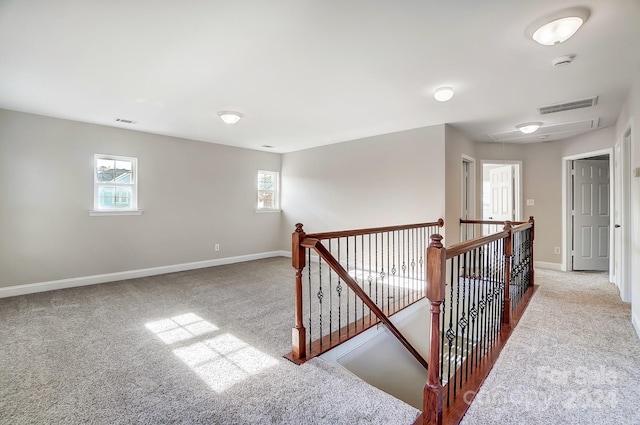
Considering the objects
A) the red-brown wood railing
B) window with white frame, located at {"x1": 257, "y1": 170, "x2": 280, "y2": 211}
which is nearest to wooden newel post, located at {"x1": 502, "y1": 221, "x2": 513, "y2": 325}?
the red-brown wood railing

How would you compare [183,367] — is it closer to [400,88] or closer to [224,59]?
[224,59]

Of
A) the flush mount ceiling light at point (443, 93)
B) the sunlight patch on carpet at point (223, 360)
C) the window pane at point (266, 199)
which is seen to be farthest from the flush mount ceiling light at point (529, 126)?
the window pane at point (266, 199)

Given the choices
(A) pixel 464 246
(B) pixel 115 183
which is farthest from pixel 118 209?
(A) pixel 464 246

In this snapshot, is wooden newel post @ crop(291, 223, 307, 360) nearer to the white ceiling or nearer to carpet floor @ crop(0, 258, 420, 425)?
carpet floor @ crop(0, 258, 420, 425)

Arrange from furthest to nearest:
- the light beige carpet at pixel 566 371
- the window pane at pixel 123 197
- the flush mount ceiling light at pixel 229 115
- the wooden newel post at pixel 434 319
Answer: the window pane at pixel 123 197 → the flush mount ceiling light at pixel 229 115 → the light beige carpet at pixel 566 371 → the wooden newel post at pixel 434 319

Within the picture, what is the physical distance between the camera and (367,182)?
546cm

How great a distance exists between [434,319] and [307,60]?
7.24 feet

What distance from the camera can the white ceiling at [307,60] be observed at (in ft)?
6.36

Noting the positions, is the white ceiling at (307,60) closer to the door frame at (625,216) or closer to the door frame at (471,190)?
the door frame at (625,216)

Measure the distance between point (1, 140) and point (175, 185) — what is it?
2.19 m

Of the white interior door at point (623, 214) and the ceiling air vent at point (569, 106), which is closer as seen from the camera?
the ceiling air vent at point (569, 106)

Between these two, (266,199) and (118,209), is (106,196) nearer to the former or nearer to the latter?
(118,209)

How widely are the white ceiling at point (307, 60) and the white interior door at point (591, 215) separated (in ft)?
4.93

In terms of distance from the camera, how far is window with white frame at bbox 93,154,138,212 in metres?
4.66
